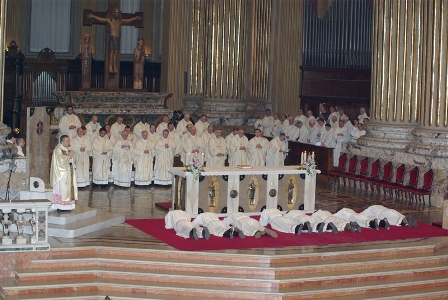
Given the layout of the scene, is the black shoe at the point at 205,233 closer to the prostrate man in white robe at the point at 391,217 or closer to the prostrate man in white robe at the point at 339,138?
the prostrate man in white robe at the point at 391,217

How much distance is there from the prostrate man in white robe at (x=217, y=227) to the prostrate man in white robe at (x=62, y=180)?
1925mm

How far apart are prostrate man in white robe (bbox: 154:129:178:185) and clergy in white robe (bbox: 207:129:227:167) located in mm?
846

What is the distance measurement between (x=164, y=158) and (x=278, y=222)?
512 centimetres

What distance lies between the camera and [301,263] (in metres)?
11.8

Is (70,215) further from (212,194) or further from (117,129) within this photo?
(117,129)

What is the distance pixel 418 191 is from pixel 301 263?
520 centimetres

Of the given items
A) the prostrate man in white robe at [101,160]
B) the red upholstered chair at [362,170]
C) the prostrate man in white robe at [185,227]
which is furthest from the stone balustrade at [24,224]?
the red upholstered chair at [362,170]

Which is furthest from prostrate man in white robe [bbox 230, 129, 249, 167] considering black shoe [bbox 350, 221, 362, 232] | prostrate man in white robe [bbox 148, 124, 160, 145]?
black shoe [bbox 350, 221, 362, 232]

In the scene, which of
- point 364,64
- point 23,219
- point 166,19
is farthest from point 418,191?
point 166,19

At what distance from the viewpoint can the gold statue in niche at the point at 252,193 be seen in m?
14.8

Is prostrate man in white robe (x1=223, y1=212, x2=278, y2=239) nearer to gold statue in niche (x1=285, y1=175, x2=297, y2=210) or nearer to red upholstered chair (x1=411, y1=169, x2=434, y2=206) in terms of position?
gold statue in niche (x1=285, y1=175, x2=297, y2=210)

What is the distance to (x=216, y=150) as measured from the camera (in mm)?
18688

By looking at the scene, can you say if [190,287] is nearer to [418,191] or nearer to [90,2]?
[418,191]

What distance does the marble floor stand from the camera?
40.2 ft
